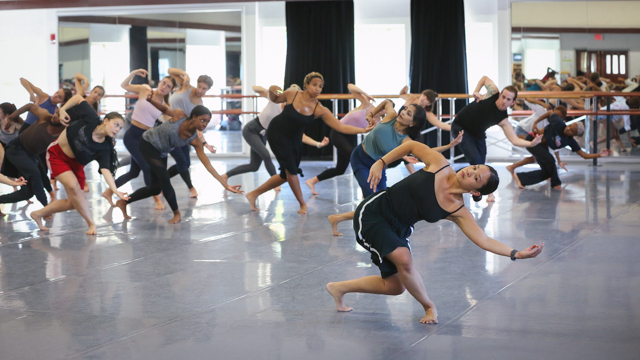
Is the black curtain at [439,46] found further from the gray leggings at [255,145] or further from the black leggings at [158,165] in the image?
the black leggings at [158,165]

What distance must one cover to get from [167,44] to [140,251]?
7757 millimetres

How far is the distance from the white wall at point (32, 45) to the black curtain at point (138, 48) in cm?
147

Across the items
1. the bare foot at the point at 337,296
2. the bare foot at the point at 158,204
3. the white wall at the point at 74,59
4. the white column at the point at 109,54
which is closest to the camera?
the bare foot at the point at 337,296

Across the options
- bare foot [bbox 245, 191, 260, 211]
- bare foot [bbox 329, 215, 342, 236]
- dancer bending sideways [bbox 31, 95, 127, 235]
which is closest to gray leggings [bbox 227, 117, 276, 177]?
bare foot [bbox 245, 191, 260, 211]

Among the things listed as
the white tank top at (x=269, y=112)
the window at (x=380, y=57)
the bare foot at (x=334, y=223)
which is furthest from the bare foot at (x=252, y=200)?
the window at (x=380, y=57)

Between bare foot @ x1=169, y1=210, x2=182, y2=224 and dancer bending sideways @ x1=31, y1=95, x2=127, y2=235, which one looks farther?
bare foot @ x1=169, y1=210, x2=182, y2=224

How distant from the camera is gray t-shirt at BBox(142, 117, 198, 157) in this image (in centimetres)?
583

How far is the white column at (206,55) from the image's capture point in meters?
11.8

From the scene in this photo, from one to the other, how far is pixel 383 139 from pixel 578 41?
22.2ft

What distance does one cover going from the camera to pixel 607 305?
11.1 feet

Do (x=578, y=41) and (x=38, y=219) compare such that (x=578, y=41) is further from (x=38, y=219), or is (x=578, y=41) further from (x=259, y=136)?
(x=38, y=219)

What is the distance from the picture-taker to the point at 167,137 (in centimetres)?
584

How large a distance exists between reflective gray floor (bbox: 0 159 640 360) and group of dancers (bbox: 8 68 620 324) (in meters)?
0.27

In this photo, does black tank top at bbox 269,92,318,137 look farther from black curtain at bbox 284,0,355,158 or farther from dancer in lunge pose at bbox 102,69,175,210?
black curtain at bbox 284,0,355,158
